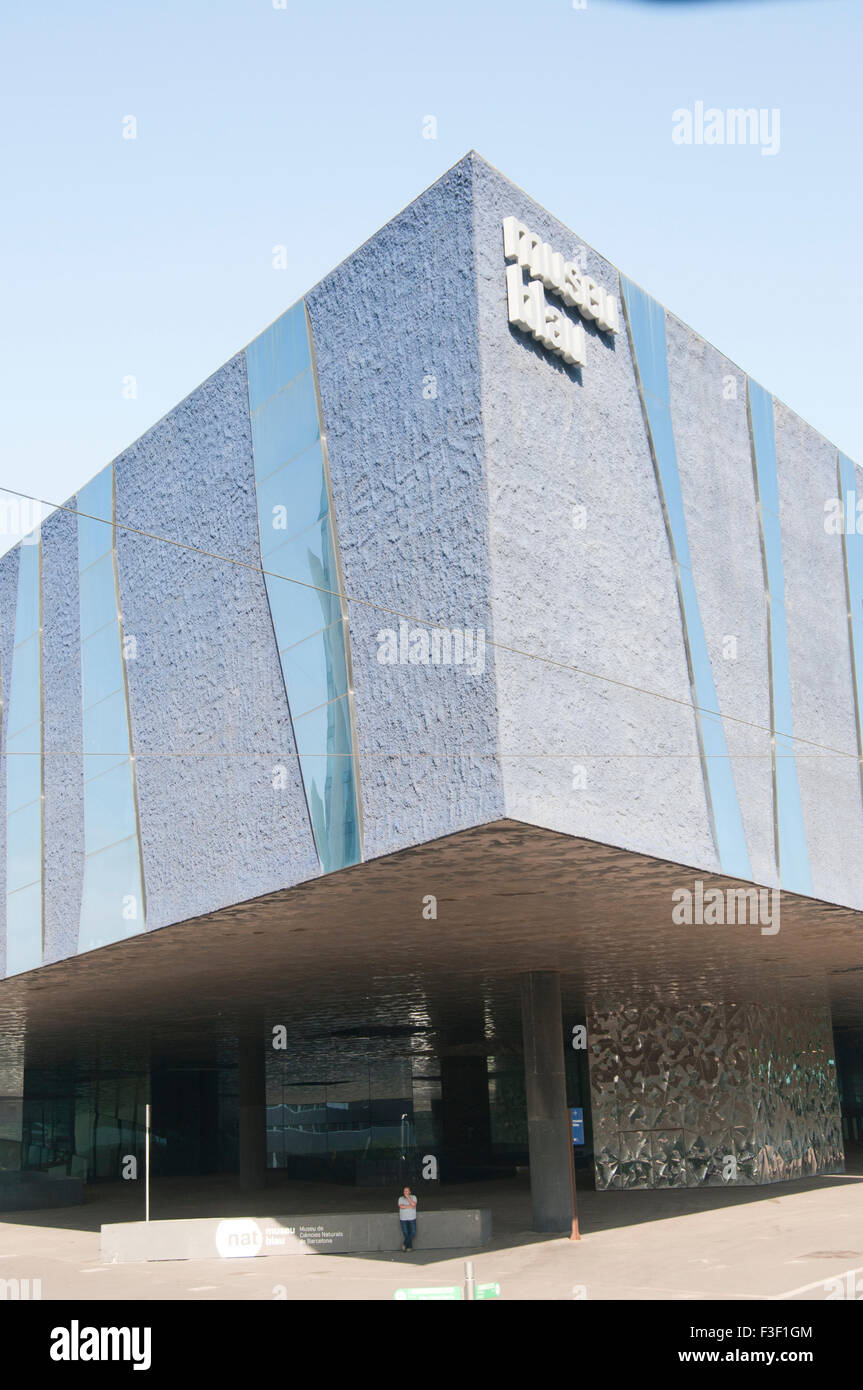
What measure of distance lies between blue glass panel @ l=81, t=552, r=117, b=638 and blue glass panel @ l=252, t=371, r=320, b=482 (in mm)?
4661

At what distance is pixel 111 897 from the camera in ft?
71.0

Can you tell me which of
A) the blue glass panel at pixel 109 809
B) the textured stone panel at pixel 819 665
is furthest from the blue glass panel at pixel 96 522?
the textured stone panel at pixel 819 665

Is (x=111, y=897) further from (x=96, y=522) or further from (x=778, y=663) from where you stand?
(x=778, y=663)

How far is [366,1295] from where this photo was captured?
52.0 ft

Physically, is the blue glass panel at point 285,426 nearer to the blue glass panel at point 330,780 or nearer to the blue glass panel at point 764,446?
the blue glass panel at point 330,780

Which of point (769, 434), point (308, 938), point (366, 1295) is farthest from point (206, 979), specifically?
point (769, 434)

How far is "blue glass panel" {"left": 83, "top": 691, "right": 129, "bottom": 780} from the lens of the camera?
869 inches

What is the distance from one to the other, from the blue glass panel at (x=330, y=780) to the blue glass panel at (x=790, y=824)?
25.2 ft

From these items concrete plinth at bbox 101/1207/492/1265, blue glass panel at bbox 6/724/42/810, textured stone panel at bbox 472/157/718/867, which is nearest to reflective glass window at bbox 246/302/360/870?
textured stone panel at bbox 472/157/718/867

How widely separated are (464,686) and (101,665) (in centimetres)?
971

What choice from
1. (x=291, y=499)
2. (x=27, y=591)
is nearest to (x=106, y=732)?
(x=27, y=591)

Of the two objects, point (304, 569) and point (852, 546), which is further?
point (852, 546)

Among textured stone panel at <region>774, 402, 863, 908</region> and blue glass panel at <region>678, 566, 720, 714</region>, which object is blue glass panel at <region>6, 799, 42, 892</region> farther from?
textured stone panel at <region>774, 402, 863, 908</region>

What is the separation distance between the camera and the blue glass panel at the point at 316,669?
1764 cm
